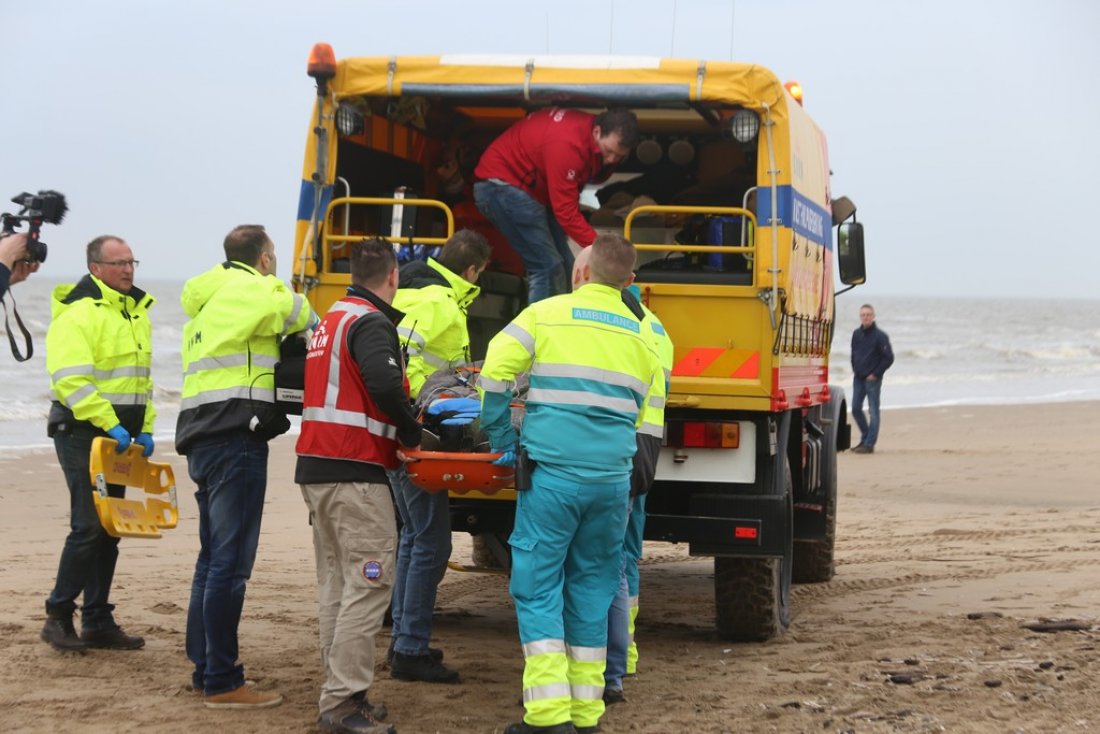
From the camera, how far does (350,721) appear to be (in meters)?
5.10

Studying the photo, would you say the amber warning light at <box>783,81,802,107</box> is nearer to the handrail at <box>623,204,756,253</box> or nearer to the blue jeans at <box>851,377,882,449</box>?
the handrail at <box>623,204,756,253</box>

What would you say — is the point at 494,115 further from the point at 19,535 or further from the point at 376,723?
the point at 19,535

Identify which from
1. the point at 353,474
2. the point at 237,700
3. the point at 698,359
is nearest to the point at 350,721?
the point at 237,700

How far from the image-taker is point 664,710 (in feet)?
18.4

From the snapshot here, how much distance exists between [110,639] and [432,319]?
6.62 ft

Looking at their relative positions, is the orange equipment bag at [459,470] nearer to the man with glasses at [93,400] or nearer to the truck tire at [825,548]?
the man with glasses at [93,400]

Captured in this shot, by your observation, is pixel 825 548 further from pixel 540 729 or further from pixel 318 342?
pixel 318 342

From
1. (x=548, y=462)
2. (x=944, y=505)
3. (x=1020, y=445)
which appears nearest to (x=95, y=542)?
(x=548, y=462)

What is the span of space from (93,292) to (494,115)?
273 centimetres

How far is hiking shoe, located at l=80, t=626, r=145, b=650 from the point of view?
641 centimetres

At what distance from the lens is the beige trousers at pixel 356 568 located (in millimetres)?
5078

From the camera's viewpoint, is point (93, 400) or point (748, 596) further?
point (748, 596)

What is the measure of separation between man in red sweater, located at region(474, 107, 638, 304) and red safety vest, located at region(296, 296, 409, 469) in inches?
70.5

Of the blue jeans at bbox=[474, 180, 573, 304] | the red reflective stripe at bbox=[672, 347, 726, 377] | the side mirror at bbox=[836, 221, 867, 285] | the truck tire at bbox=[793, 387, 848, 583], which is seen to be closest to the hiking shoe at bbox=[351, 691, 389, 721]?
the red reflective stripe at bbox=[672, 347, 726, 377]
